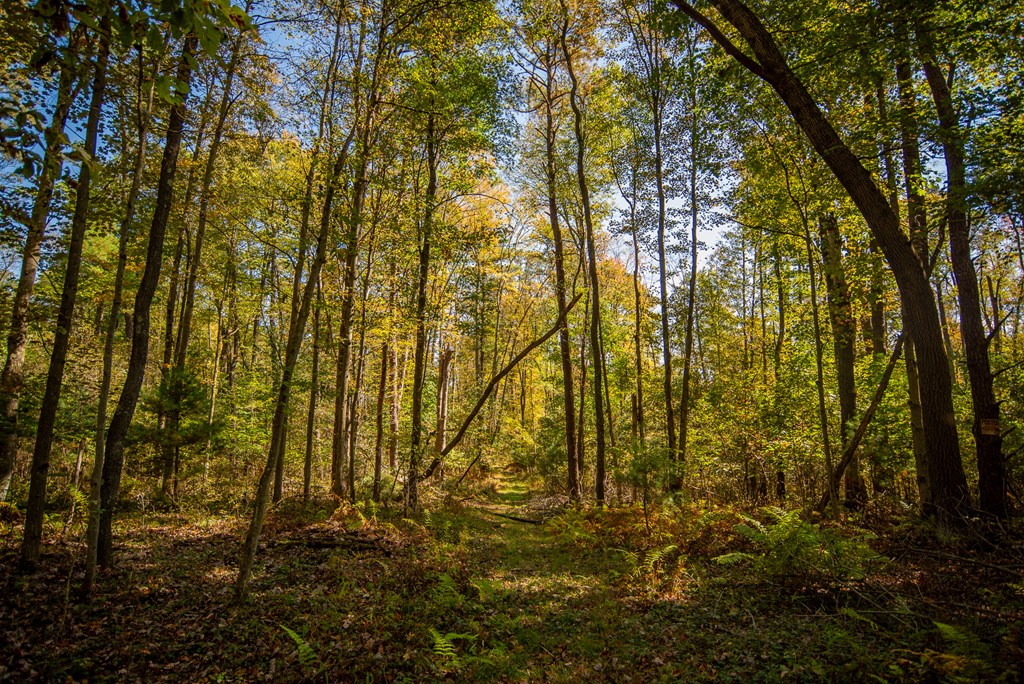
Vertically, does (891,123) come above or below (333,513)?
above

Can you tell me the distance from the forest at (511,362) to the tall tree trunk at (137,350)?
48 millimetres

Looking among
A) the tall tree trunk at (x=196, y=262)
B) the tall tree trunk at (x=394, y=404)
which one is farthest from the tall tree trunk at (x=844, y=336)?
the tall tree trunk at (x=196, y=262)

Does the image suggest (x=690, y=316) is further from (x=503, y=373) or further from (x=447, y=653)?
(x=447, y=653)

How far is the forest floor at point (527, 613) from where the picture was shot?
421cm

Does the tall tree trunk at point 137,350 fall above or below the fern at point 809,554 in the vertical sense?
above

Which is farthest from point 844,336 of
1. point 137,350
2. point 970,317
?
point 137,350

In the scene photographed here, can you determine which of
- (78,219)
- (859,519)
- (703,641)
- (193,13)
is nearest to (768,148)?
(859,519)

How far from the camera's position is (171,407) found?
36.6 ft

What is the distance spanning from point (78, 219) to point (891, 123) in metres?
11.8

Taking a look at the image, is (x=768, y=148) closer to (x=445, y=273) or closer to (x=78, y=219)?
(x=445, y=273)

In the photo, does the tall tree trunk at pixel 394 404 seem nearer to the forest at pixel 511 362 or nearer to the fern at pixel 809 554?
the forest at pixel 511 362

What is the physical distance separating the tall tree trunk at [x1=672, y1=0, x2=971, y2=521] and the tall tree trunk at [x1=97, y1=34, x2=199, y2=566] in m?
7.68

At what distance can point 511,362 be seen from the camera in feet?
36.6

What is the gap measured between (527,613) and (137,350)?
23.2 ft
